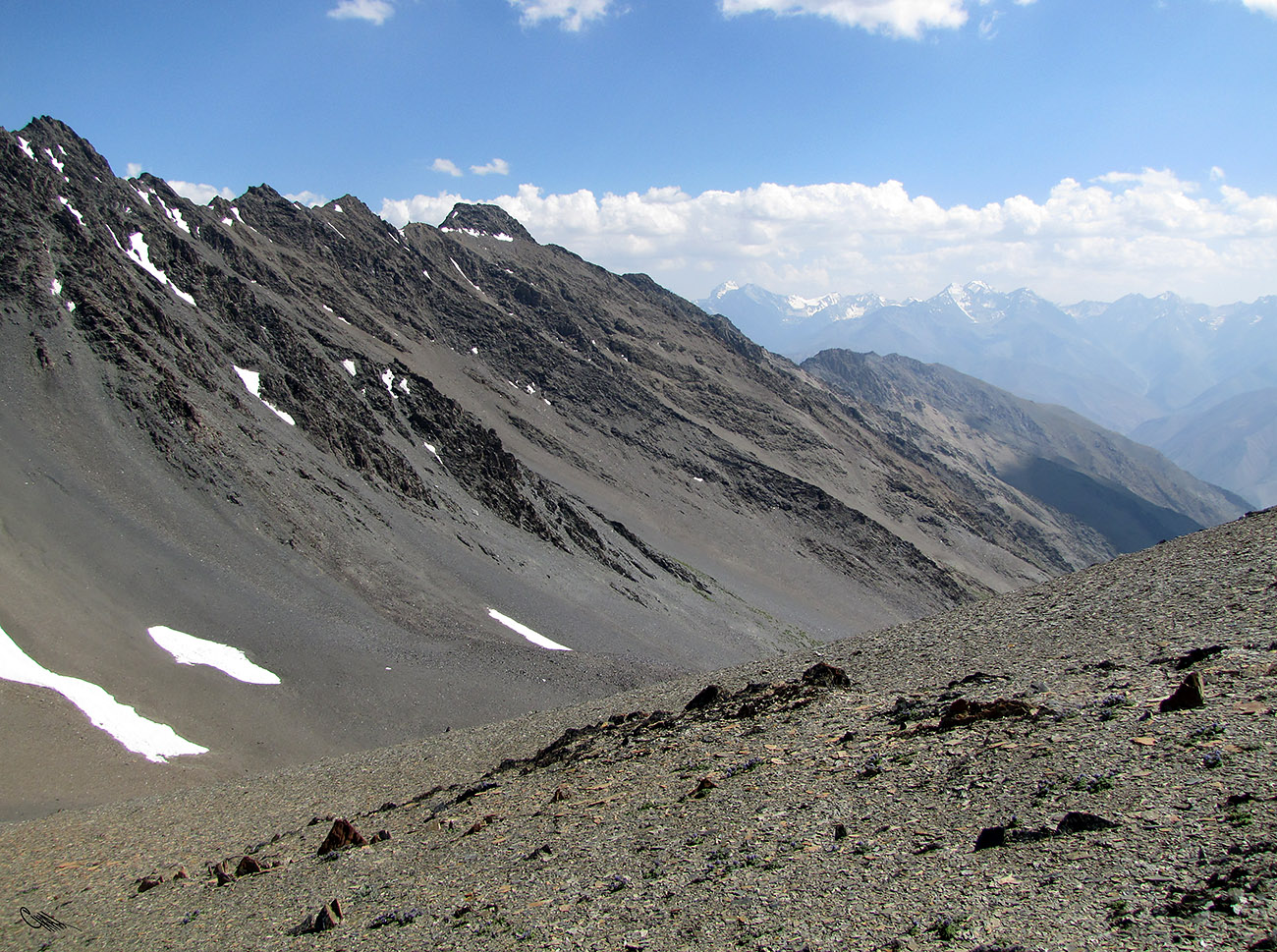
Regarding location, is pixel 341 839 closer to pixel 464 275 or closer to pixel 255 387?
pixel 255 387

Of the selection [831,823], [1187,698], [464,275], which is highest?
[464,275]

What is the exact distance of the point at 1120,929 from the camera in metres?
7.44

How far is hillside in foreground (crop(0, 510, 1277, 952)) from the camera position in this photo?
8.54 m

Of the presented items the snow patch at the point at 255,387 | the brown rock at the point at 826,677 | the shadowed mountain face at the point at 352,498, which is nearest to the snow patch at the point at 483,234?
the shadowed mountain face at the point at 352,498

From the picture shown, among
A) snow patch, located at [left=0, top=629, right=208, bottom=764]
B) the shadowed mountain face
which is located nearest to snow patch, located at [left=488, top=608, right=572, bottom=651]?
the shadowed mountain face

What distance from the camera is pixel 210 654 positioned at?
1455 inches

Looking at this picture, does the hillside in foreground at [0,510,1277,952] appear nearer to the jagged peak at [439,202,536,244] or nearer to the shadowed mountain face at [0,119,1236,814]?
the shadowed mountain face at [0,119,1236,814]

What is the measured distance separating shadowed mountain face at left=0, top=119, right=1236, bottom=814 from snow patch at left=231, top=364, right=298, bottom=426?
34cm

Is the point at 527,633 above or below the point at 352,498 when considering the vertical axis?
below

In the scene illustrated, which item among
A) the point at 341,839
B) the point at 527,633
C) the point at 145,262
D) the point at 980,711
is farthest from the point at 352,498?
the point at 980,711

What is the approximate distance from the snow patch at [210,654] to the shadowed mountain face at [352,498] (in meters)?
0.61

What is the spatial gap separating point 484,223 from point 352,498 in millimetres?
114496

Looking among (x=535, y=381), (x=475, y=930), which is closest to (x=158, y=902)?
(x=475, y=930)

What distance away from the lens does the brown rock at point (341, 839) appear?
15359 mm
